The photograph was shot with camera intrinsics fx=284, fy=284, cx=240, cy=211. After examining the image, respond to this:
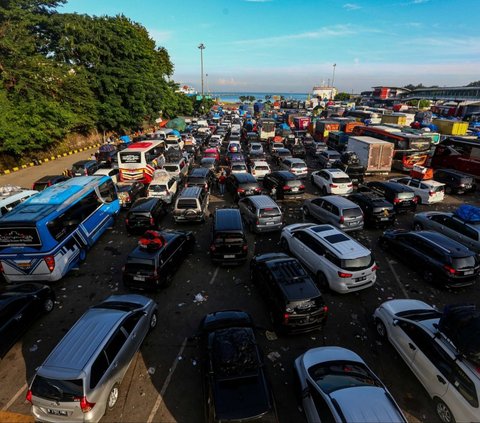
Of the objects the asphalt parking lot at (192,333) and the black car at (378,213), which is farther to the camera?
the black car at (378,213)

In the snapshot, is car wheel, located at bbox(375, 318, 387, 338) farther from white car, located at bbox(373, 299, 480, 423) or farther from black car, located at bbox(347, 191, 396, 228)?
black car, located at bbox(347, 191, 396, 228)

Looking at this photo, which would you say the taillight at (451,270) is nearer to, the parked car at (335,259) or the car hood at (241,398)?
the parked car at (335,259)

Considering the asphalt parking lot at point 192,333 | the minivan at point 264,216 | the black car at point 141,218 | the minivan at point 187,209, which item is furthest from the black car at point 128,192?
the minivan at point 264,216

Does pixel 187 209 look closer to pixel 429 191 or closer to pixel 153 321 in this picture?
pixel 153 321

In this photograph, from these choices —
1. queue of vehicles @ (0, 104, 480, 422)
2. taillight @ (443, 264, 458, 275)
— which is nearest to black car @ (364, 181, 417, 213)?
queue of vehicles @ (0, 104, 480, 422)

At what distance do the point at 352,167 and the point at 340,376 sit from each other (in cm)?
1867

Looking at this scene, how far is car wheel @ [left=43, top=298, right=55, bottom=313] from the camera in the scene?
9.30 meters

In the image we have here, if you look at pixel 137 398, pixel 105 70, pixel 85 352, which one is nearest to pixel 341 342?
pixel 137 398

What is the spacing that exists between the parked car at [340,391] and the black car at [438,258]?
5.96m

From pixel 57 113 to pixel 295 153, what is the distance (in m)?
24.0

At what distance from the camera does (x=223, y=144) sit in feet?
130

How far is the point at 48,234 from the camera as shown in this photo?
34.0ft

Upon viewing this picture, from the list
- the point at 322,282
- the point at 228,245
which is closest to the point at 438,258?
the point at 322,282

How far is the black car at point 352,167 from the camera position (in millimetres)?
21875
